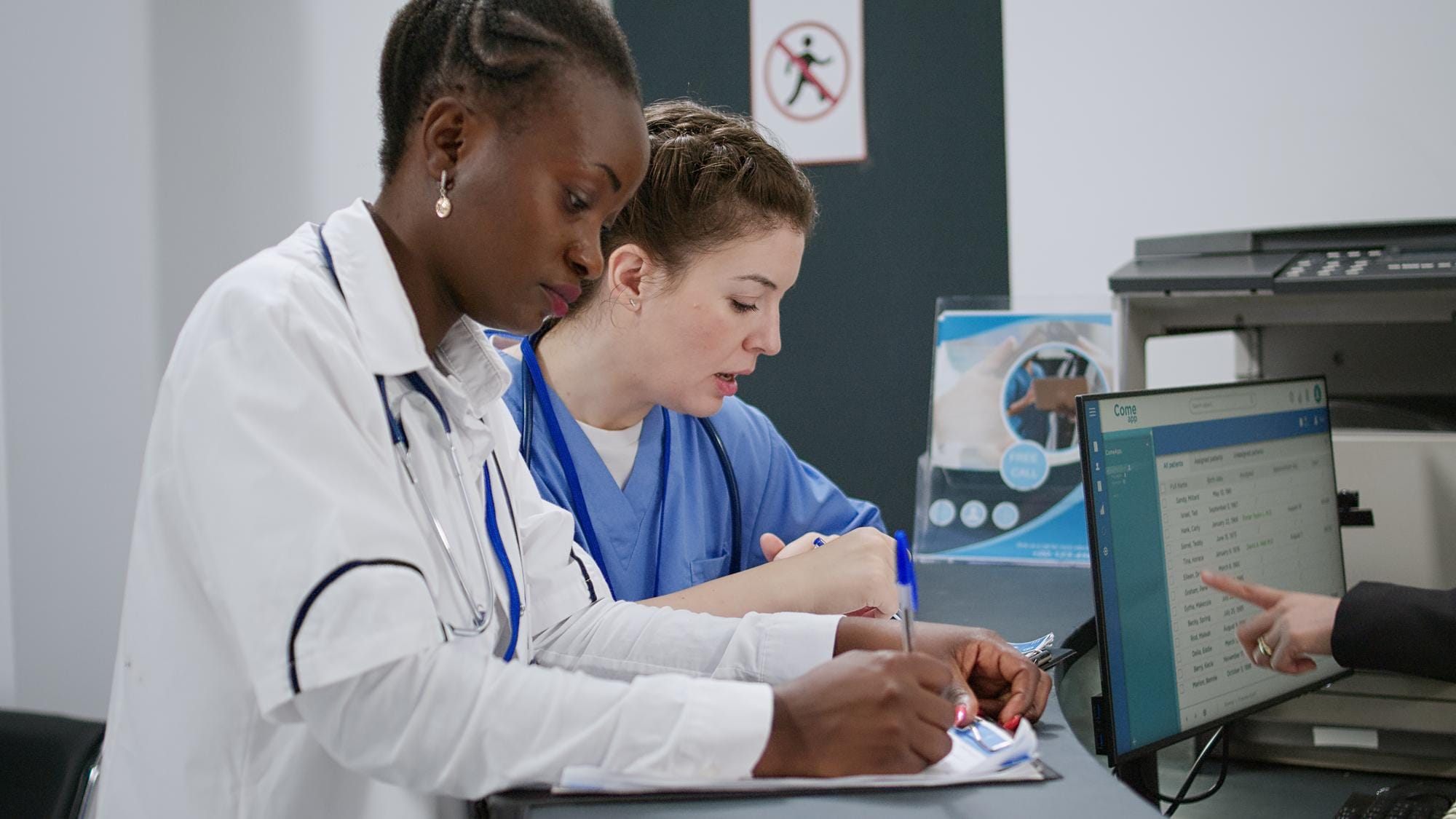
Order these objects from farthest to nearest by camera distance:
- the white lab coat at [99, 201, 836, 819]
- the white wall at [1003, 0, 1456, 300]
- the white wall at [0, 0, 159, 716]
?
the white wall at [0, 0, 159, 716] → the white wall at [1003, 0, 1456, 300] → the white lab coat at [99, 201, 836, 819]

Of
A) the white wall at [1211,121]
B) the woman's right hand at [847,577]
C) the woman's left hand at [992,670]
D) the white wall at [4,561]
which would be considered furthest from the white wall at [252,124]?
the woman's left hand at [992,670]

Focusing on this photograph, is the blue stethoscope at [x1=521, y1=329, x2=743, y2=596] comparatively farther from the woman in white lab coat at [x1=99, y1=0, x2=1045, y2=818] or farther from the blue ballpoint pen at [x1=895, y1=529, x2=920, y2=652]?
the blue ballpoint pen at [x1=895, y1=529, x2=920, y2=652]

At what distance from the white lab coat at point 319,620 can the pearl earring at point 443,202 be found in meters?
0.05

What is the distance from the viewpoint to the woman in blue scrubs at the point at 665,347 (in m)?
1.34

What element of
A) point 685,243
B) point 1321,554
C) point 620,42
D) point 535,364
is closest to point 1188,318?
point 1321,554

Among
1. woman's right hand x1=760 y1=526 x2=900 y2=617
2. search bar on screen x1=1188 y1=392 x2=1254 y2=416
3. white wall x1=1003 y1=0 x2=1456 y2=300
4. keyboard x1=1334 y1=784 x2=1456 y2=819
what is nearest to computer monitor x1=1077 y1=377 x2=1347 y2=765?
search bar on screen x1=1188 y1=392 x2=1254 y2=416

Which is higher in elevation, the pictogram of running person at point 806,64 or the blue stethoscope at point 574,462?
the pictogram of running person at point 806,64

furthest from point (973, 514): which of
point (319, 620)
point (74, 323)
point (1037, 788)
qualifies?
point (74, 323)

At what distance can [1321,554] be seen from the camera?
1.27 m

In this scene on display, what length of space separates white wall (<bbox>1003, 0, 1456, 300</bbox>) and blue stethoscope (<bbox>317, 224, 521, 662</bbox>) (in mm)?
1586

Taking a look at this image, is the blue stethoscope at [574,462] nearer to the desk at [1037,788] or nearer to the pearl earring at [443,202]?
the desk at [1037,788]

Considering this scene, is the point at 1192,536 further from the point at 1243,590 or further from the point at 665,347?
the point at 665,347

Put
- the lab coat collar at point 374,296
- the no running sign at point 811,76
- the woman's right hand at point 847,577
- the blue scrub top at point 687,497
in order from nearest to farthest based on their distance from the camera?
the lab coat collar at point 374,296
the woman's right hand at point 847,577
the blue scrub top at point 687,497
the no running sign at point 811,76

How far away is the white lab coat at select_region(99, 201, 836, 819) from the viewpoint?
67 centimetres
